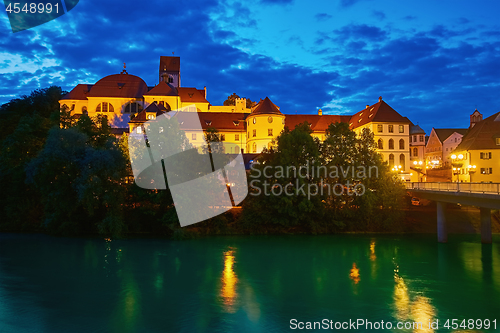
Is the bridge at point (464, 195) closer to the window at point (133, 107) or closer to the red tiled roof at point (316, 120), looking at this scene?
the red tiled roof at point (316, 120)

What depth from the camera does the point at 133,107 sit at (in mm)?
64062

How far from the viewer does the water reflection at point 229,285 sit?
16.3m

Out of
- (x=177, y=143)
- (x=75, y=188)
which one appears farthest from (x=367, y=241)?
(x=75, y=188)

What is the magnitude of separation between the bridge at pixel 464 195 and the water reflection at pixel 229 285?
45.3 feet

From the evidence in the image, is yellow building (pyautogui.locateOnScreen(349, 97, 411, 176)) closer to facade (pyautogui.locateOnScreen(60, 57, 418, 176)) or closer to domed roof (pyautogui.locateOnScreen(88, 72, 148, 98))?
facade (pyautogui.locateOnScreen(60, 57, 418, 176))

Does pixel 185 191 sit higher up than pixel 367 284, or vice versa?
pixel 185 191

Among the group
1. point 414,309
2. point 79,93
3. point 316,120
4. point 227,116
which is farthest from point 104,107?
point 414,309

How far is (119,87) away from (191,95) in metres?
12.1

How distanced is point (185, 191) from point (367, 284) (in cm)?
1762

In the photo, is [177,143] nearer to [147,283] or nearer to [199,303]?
[147,283]

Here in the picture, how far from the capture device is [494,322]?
14.3 m

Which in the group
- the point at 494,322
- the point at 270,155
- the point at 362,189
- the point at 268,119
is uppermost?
the point at 268,119

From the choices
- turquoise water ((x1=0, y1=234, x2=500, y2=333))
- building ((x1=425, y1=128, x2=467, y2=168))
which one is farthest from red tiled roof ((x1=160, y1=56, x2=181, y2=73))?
turquoise water ((x1=0, y1=234, x2=500, y2=333))

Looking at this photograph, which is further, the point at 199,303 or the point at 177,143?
the point at 177,143
